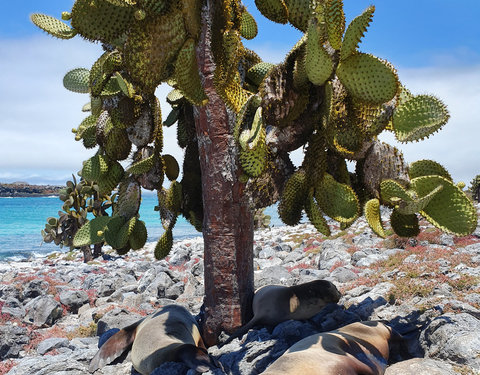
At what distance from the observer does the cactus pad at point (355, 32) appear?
295 centimetres

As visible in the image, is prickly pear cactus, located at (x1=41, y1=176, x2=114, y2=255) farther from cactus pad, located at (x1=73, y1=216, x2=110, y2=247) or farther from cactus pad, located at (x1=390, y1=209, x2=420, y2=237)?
cactus pad, located at (x1=390, y1=209, x2=420, y2=237)

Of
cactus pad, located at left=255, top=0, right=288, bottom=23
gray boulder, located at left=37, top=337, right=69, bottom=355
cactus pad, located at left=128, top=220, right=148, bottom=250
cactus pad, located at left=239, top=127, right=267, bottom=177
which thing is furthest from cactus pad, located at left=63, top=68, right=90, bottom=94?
gray boulder, located at left=37, top=337, right=69, bottom=355

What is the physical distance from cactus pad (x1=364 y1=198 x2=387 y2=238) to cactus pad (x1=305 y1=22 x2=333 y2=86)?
1.06m

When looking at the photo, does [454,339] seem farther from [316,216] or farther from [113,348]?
[113,348]

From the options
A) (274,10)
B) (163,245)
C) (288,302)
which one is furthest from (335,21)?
(288,302)

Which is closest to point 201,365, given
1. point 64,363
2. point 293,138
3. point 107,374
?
point 107,374

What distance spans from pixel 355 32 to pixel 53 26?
2.66m

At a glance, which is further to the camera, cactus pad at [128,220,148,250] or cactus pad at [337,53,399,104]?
cactus pad at [128,220,148,250]

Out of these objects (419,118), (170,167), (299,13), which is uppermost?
(299,13)

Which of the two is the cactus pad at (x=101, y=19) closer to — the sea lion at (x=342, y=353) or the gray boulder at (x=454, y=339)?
the sea lion at (x=342, y=353)

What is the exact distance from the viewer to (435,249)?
8.23 m

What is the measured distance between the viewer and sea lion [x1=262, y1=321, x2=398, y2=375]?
3.02 metres

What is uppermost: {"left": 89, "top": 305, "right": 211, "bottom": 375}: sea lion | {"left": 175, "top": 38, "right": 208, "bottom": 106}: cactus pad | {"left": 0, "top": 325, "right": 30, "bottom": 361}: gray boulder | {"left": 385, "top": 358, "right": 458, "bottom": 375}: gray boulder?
{"left": 175, "top": 38, "right": 208, "bottom": 106}: cactus pad

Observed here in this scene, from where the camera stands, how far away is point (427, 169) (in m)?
3.82
